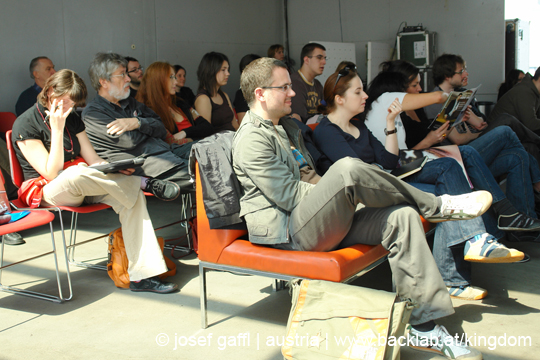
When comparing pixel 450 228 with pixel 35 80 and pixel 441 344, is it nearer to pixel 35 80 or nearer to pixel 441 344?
pixel 441 344

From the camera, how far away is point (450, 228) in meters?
2.52

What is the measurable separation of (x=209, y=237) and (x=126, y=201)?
765 mm

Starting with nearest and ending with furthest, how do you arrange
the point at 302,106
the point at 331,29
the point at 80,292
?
the point at 80,292 → the point at 302,106 → the point at 331,29

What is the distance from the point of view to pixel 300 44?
855 centimetres

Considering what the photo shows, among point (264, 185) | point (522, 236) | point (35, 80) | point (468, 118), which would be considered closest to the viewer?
point (264, 185)

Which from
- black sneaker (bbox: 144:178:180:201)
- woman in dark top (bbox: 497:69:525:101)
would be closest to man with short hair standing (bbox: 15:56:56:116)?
black sneaker (bbox: 144:178:180:201)

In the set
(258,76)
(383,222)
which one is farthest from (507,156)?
(258,76)

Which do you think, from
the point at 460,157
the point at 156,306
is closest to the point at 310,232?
the point at 156,306

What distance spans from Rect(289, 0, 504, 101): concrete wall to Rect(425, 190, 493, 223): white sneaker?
18.9ft

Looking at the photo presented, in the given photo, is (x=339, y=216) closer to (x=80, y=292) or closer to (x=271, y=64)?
(x=271, y=64)

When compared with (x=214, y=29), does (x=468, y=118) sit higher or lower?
lower

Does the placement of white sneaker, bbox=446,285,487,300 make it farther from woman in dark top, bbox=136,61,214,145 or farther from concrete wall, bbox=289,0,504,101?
concrete wall, bbox=289,0,504,101

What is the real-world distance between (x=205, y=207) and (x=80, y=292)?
116 cm

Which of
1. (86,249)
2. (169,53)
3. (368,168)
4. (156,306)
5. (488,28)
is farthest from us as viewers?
(488,28)
